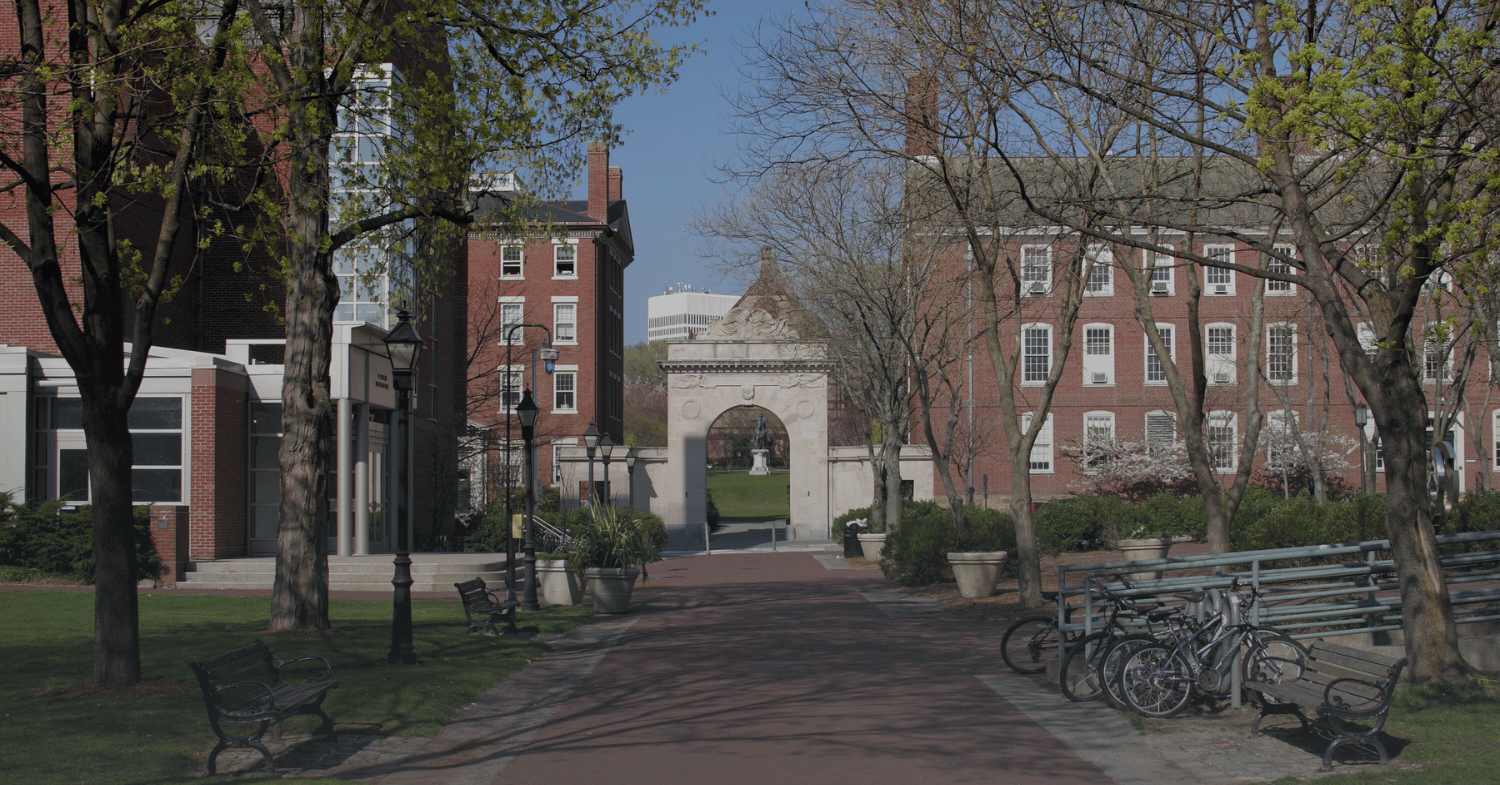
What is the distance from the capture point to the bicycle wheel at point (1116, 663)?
31.6 ft

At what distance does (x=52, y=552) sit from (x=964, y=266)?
22149mm

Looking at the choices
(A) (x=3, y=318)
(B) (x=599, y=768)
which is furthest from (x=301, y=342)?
(A) (x=3, y=318)

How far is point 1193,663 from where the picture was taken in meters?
9.44

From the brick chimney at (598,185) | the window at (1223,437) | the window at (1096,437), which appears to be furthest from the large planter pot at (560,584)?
the brick chimney at (598,185)

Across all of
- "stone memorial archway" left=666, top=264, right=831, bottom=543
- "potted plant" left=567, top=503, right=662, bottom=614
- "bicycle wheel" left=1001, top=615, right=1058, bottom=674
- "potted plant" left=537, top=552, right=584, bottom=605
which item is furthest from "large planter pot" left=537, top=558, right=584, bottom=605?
"stone memorial archway" left=666, top=264, right=831, bottom=543

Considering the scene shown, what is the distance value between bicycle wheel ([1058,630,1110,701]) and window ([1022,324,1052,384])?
38.5 meters

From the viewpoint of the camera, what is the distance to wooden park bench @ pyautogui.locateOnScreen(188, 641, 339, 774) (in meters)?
7.43

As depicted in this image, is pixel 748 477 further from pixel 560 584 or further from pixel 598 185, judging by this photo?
pixel 560 584

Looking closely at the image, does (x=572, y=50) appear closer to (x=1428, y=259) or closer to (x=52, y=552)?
(x=1428, y=259)

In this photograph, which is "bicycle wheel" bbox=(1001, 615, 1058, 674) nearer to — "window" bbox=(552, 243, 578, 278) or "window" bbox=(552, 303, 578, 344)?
"window" bbox=(552, 303, 578, 344)

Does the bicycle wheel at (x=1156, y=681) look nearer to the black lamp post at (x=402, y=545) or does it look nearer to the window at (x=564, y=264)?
the black lamp post at (x=402, y=545)

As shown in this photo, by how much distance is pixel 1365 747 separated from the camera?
7680 millimetres

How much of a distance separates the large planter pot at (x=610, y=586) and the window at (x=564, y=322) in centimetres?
3909

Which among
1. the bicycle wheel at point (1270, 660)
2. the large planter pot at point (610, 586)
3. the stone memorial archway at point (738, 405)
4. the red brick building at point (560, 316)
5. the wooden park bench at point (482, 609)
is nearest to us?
the bicycle wheel at point (1270, 660)
